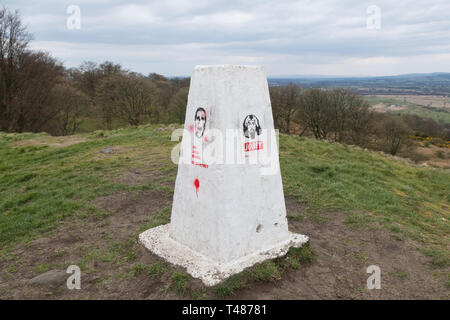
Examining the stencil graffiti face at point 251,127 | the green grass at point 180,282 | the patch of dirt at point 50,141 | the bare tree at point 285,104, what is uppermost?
the bare tree at point 285,104

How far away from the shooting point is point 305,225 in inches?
240

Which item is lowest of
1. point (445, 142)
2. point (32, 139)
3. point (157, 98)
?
point (445, 142)

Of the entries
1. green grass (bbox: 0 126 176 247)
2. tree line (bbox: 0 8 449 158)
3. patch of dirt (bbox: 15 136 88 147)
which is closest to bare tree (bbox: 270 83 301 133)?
tree line (bbox: 0 8 449 158)

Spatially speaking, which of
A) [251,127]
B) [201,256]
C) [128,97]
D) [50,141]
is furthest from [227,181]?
[128,97]

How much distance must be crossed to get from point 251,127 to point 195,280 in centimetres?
212

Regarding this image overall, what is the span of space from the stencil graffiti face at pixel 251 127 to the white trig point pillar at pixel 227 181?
1cm

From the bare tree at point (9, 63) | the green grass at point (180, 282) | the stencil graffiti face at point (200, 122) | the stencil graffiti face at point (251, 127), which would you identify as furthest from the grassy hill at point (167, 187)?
the bare tree at point (9, 63)

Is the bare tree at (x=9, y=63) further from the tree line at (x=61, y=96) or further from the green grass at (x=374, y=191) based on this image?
the green grass at (x=374, y=191)

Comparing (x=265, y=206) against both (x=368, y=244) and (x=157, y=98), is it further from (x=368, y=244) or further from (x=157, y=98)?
(x=157, y=98)

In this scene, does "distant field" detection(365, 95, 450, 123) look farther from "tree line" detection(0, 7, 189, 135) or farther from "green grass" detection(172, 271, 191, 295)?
"green grass" detection(172, 271, 191, 295)

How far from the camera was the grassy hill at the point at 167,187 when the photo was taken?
20.2 ft
